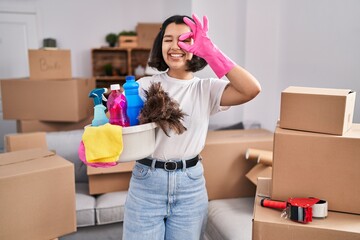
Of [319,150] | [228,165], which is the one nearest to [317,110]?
[319,150]

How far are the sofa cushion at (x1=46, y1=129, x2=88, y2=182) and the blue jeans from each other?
119cm

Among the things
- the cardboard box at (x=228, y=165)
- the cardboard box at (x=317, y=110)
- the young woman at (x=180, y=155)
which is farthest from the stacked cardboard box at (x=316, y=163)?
the cardboard box at (x=228, y=165)

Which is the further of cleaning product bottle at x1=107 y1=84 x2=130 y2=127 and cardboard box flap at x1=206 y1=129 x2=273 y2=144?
cardboard box flap at x1=206 y1=129 x2=273 y2=144

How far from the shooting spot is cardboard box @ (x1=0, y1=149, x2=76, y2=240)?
1.25 meters

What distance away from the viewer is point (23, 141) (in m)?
1.95

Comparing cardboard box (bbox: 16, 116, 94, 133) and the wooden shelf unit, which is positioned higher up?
the wooden shelf unit

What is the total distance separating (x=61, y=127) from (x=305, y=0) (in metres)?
1.96

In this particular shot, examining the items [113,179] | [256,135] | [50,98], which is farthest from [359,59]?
[50,98]

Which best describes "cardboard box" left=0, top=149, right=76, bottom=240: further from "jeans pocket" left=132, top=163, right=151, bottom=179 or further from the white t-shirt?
the white t-shirt

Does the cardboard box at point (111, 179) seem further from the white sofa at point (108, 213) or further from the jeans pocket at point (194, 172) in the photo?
the jeans pocket at point (194, 172)

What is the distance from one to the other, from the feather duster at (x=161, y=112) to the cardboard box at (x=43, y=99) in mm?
1603

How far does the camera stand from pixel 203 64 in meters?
1.17

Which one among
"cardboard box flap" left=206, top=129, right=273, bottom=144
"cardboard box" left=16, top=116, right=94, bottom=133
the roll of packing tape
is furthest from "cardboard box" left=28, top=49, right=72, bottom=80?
the roll of packing tape

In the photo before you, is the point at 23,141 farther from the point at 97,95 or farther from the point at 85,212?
the point at 97,95
